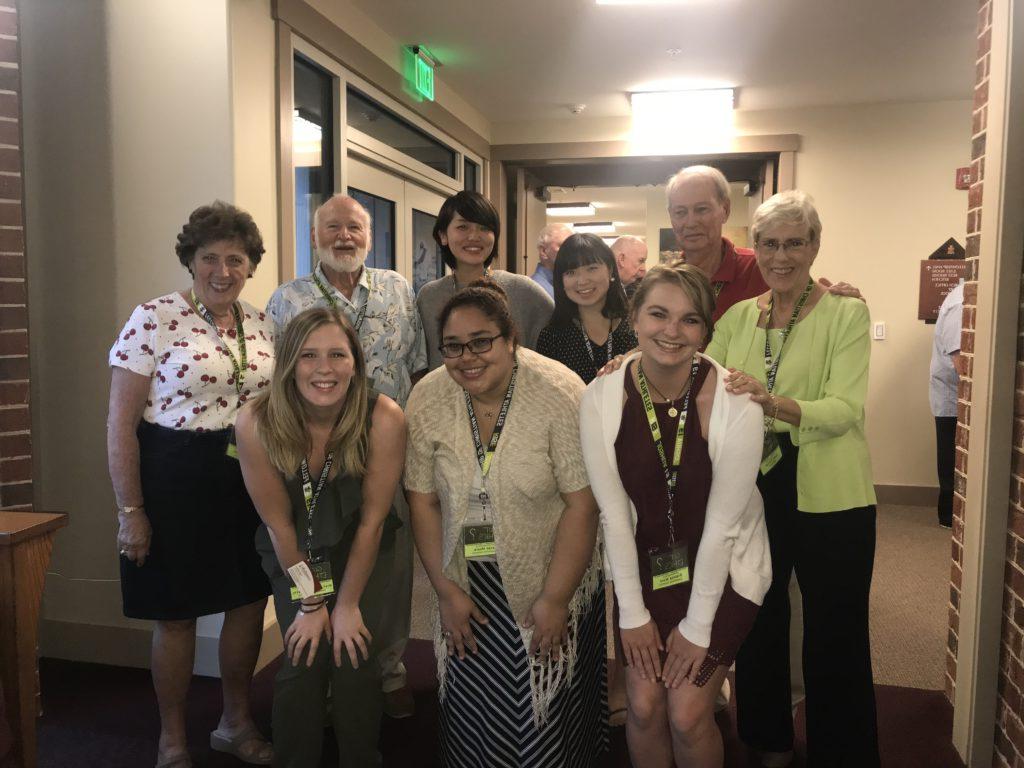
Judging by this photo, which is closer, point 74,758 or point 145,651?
point 74,758

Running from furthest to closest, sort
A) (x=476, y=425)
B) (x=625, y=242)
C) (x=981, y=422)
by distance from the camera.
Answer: (x=625, y=242)
(x=981, y=422)
(x=476, y=425)

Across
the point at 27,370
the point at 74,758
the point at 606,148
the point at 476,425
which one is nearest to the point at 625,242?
the point at 606,148

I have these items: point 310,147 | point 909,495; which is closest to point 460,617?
point 310,147

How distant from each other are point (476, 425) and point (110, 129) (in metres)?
1.85

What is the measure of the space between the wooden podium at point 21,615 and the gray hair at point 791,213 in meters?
2.07

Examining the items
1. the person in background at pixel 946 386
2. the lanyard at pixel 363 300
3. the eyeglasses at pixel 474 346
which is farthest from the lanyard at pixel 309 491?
the person in background at pixel 946 386

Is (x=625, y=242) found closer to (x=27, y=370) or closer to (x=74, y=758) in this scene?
(x=27, y=370)

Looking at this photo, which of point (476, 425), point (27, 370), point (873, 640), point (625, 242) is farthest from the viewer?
point (625, 242)

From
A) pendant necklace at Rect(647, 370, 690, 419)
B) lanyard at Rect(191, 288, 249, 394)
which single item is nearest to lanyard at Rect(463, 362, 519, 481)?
pendant necklace at Rect(647, 370, 690, 419)

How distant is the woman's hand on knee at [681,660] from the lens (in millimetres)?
1735

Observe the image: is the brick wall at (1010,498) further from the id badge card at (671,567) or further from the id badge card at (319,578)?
the id badge card at (319,578)

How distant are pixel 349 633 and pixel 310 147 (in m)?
2.52

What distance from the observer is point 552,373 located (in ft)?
6.55

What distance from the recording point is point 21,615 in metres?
1.98
